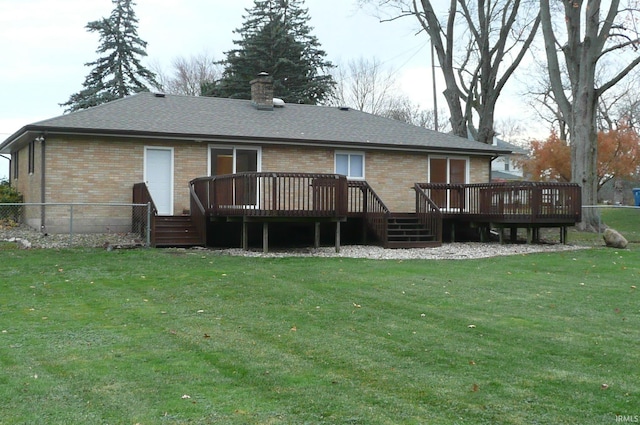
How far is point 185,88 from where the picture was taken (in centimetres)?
5625

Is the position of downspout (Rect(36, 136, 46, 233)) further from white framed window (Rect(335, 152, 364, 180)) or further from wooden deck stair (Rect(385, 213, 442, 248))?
wooden deck stair (Rect(385, 213, 442, 248))

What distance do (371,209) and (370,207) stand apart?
0.28 ft

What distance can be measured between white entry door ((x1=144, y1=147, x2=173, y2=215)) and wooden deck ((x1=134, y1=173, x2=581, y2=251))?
106 cm

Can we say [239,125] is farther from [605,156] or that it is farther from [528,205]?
[605,156]

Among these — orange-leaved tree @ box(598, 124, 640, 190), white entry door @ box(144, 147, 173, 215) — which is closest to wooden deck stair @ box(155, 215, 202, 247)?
white entry door @ box(144, 147, 173, 215)

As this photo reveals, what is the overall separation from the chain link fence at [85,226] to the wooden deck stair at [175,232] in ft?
1.15

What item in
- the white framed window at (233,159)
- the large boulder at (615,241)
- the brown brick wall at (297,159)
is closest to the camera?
the large boulder at (615,241)

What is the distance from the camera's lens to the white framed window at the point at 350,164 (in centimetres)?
2109

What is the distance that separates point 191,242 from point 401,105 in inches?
1625

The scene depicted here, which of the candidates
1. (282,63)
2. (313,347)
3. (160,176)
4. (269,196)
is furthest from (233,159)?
(282,63)

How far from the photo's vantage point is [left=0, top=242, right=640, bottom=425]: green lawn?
4926 mm

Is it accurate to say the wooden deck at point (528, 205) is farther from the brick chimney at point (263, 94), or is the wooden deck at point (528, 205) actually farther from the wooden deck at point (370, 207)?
the brick chimney at point (263, 94)

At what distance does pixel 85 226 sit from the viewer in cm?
1808

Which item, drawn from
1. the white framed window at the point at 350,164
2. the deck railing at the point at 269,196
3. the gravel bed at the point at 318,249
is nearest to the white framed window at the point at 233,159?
the white framed window at the point at 350,164
